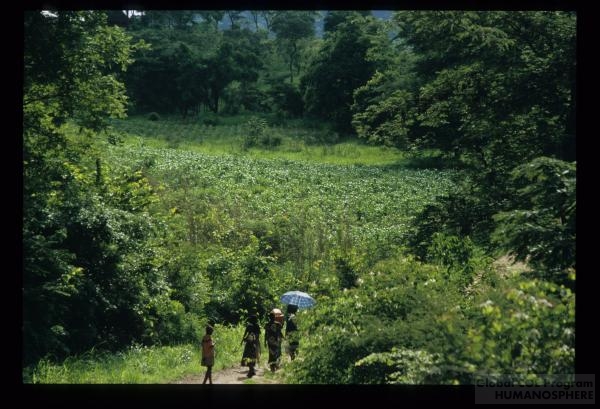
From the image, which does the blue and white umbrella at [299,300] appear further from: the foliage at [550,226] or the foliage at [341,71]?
the foliage at [341,71]

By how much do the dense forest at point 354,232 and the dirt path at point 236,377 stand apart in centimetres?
94

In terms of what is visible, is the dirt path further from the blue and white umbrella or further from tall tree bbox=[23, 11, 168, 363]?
tall tree bbox=[23, 11, 168, 363]

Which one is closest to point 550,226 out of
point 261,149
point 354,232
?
point 354,232

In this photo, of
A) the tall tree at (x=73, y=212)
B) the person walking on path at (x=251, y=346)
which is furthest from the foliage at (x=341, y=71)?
the person walking on path at (x=251, y=346)

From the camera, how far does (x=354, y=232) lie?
2403 cm

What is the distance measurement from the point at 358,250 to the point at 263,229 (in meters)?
4.63

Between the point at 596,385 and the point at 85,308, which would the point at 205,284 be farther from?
the point at 596,385

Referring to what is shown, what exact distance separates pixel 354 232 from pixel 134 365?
12.8 metres

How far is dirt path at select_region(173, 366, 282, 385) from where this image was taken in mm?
11492

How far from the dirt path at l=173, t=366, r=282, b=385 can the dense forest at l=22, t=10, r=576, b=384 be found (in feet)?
3.09

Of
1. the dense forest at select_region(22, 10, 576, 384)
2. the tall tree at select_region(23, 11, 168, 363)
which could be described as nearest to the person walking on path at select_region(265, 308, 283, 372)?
the dense forest at select_region(22, 10, 576, 384)

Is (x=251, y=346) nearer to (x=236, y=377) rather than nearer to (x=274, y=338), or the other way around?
(x=274, y=338)

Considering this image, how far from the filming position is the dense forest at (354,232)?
9461mm

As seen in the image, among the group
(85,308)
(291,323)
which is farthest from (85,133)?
(291,323)
